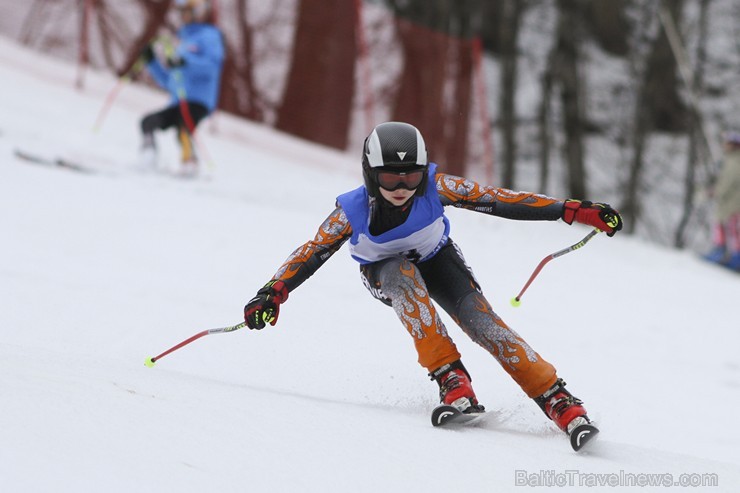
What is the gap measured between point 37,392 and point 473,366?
3022 millimetres

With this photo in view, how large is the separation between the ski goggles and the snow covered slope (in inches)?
35.5

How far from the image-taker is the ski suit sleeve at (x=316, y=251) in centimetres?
400

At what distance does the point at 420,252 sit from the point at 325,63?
8.88 m

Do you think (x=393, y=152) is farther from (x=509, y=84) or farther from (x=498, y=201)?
(x=509, y=84)

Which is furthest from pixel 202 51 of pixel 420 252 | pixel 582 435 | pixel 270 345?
pixel 582 435

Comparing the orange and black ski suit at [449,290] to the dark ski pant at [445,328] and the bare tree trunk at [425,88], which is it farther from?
the bare tree trunk at [425,88]

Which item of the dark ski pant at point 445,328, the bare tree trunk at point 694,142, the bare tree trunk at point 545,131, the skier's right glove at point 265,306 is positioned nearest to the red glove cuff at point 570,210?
the dark ski pant at point 445,328

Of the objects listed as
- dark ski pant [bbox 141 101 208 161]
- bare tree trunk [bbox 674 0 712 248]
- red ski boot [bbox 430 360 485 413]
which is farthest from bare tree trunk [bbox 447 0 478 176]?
red ski boot [bbox 430 360 485 413]

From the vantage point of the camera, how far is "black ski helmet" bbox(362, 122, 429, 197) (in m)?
3.87

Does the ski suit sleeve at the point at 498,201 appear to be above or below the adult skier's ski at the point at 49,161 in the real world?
above

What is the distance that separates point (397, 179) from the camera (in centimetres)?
390

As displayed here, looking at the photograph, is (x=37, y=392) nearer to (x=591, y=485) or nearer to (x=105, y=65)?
(x=591, y=485)

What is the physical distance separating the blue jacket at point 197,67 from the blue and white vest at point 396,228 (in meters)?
5.90

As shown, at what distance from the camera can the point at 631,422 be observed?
493 cm
